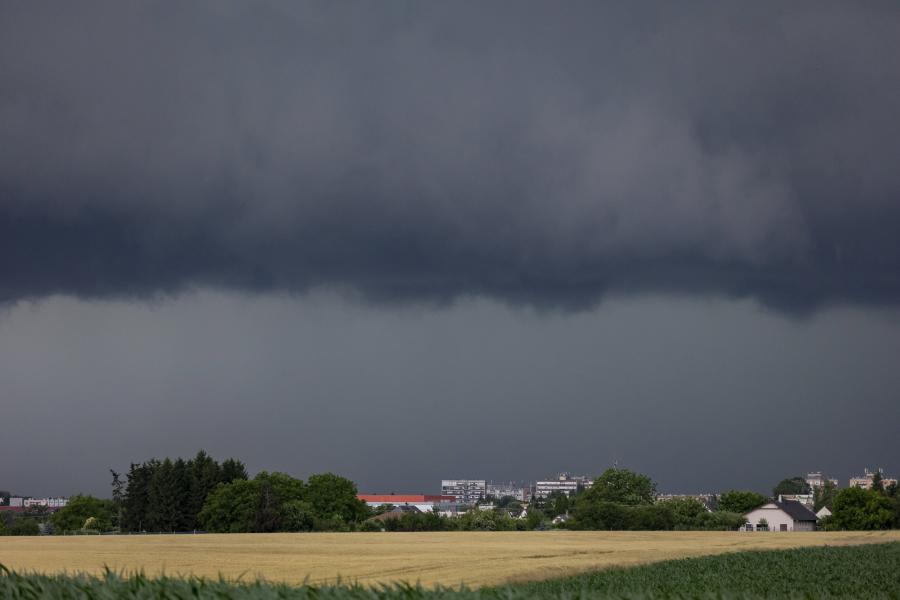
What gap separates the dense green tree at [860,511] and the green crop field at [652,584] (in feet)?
257

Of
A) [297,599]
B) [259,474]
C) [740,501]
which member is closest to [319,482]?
[259,474]

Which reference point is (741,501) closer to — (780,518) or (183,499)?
(780,518)

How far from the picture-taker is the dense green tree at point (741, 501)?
174 m

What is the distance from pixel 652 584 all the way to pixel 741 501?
14377 centimetres

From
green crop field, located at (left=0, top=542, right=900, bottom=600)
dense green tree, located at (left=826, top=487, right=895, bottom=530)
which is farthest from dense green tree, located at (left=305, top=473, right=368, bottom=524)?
green crop field, located at (left=0, top=542, right=900, bottom=600)

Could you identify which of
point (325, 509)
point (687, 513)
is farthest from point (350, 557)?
point (325, 509)

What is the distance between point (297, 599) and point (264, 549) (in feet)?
211

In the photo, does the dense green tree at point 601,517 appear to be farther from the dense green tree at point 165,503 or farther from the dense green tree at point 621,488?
the dense green tree at point 165,503

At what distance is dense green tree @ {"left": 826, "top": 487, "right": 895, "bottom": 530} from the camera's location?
448ft

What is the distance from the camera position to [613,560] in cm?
5900

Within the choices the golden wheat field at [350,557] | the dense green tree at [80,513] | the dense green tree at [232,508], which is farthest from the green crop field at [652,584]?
the dense green tree at [80,513]

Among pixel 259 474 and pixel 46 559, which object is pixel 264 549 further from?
pixel 259 474

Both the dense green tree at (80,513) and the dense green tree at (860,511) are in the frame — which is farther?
the dense green tree at (80,513)

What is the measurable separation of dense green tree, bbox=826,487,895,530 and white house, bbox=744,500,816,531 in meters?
9.10
